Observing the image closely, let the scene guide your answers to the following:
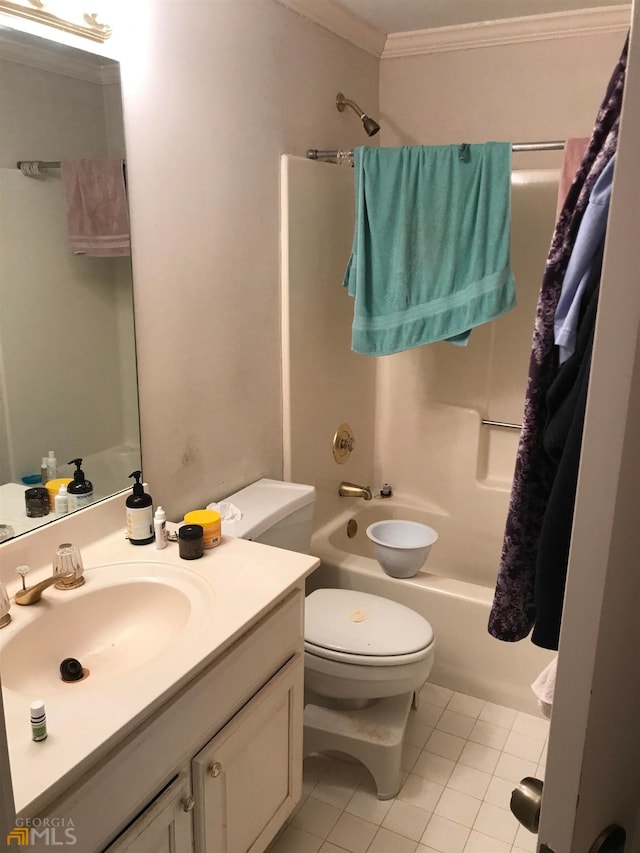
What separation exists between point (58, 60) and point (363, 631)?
154cm

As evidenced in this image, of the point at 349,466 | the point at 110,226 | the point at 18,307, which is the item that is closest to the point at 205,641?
the point at 18,307

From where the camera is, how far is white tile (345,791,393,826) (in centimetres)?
181

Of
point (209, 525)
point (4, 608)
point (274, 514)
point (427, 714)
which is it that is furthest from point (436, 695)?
point (4, 608)

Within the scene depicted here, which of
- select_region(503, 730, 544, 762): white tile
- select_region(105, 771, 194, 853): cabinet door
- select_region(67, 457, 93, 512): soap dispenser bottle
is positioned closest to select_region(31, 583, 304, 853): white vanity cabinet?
select_region(105, 771, 194, 853): cabinet door

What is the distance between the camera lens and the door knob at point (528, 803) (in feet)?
2.11

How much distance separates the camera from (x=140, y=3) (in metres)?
→ 1.53

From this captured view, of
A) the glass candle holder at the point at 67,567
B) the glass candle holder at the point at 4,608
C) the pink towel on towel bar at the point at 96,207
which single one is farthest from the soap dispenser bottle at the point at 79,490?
the pink towel on towel bar at the point at 96,207

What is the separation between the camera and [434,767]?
197 centimetres

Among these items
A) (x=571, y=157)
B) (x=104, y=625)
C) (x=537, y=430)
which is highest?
(x=571, y=157)

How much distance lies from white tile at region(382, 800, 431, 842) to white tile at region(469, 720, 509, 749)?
1.11 ft

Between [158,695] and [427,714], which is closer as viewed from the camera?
[158,695]

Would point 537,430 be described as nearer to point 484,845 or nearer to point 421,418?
point 484,845

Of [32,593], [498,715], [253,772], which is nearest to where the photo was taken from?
[32,593]

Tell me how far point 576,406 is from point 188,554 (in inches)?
37.7
